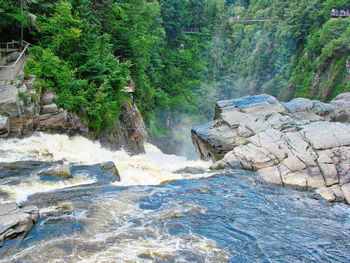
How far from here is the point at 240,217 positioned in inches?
396

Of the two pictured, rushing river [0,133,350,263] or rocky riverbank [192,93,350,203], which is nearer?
rushing river [0,133,350,263]

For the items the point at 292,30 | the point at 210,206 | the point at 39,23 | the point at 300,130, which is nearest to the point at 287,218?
the point at 210,206

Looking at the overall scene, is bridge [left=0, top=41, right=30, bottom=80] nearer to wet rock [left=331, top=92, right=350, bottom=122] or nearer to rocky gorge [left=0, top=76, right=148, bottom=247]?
rocky gorge [left=0, top=76, right=148, bottom=247]

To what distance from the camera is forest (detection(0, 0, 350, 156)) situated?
16922 millimetres

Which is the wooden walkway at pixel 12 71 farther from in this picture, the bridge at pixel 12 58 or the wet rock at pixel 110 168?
the wet rock at pixel 110 168

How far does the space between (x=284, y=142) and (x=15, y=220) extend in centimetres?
1259

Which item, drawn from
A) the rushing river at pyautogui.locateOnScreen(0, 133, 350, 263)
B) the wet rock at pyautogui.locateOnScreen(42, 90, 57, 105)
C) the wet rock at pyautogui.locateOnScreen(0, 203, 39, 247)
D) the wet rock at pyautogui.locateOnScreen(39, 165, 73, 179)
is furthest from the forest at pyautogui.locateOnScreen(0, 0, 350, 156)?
the wet rock at pyautogui.locateOnScreen(0, 203, 39, 247)

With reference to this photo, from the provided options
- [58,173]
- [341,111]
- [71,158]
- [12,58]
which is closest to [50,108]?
[71,158]

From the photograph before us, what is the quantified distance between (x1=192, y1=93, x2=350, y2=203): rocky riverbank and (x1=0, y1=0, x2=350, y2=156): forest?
6617 millimetres

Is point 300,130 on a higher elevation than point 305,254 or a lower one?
higher

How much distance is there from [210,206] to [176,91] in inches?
1217

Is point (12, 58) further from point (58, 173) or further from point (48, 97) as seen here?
point (58, 173)

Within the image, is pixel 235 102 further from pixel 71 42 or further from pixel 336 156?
pixel 71 42

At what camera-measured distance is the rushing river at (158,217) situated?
7414mm
